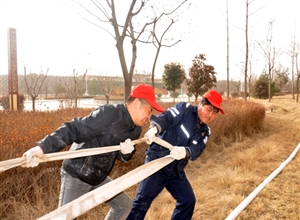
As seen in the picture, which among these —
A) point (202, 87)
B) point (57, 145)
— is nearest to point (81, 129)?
point (57, 145)

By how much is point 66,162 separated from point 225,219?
6.29 ft

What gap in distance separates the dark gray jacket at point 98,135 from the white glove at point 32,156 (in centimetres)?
33

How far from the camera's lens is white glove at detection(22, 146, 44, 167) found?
1359mm

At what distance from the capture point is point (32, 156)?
139cm

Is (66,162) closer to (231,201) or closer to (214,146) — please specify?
(231,201)

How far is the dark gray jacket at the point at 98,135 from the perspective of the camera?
1802 mm

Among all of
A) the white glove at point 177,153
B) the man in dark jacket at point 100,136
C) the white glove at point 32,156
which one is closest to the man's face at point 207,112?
the white glove at point 177,153

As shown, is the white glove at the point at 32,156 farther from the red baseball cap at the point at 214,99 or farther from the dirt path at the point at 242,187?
the dirt path at the point at 242,187

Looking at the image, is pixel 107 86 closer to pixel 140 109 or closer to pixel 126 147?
pixel 140 109

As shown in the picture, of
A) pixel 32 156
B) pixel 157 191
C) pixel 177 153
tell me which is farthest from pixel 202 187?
pixel 32 156

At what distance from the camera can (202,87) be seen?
20.9 meters

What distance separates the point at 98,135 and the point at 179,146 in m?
0.87

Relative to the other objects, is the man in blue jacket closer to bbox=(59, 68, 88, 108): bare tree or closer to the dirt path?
the dirt path

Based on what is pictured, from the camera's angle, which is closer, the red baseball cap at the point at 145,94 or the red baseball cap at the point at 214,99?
the red baseball cap at the point at 145,94
